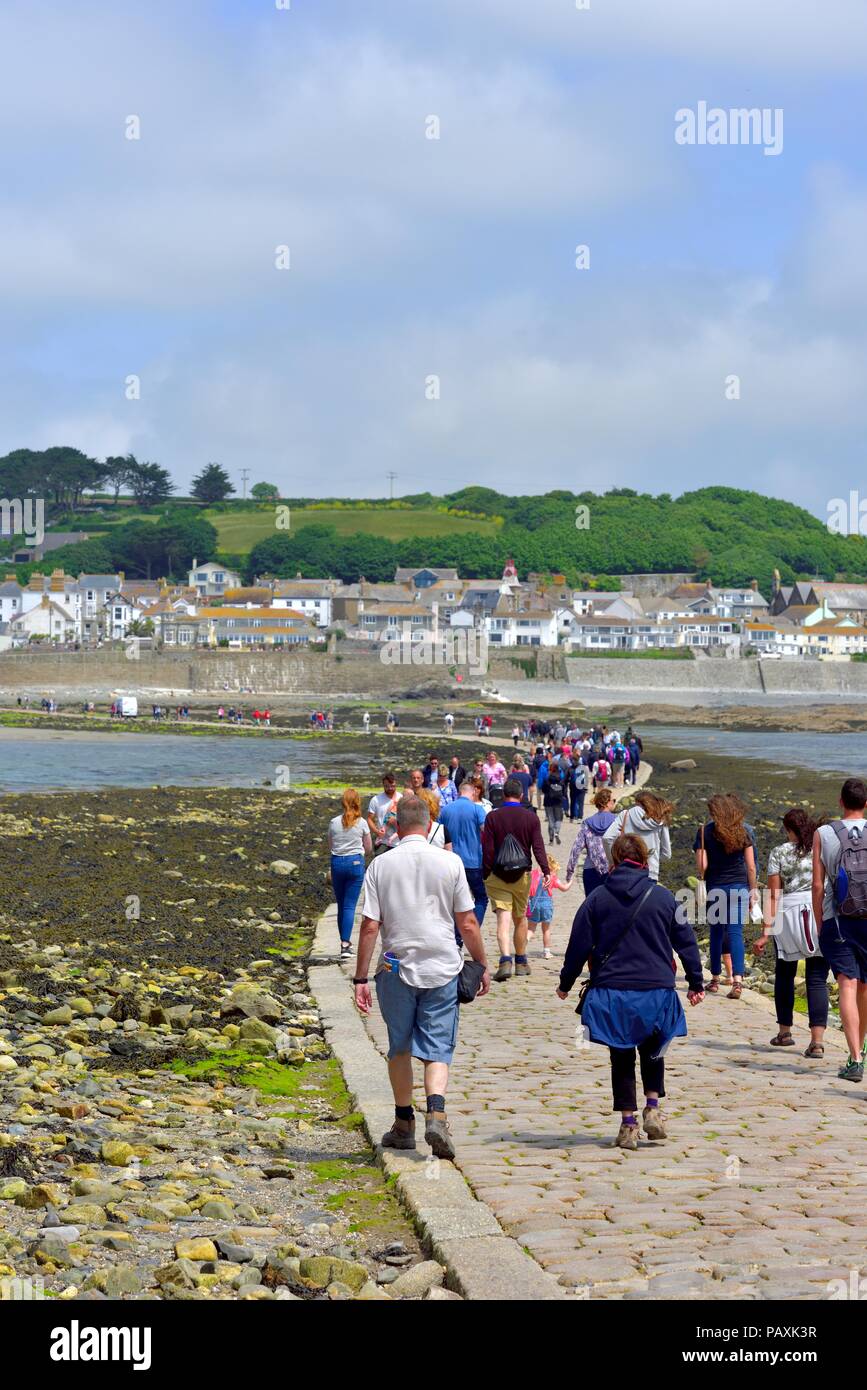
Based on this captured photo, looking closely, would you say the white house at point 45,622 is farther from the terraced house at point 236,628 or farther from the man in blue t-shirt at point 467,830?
the man in blue t-shirt at point 467,830

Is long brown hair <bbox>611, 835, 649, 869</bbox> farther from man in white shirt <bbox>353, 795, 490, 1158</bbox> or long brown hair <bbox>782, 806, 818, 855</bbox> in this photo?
long brown hair <bbox>782, 806, 818, 855</bbox>

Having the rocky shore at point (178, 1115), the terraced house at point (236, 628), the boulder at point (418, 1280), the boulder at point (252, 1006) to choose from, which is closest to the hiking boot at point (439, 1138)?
the rocky shore at point (178, 1115)

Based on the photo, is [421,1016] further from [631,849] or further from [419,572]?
[419,572]

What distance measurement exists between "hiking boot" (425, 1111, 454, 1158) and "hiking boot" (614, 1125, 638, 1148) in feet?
2.87

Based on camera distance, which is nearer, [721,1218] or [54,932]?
[721,1218]

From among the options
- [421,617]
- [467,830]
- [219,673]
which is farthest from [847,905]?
[421,617]

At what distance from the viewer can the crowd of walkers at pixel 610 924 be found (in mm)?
7402

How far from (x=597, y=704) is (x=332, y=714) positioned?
967 inches

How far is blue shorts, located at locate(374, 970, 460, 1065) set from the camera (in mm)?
7429

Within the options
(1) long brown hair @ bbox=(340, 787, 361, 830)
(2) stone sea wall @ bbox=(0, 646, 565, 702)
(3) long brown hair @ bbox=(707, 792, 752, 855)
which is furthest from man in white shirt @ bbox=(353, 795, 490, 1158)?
(2) stone sea wall @ bbox=(0, 646, 565, 702)

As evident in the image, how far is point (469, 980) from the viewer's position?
297 inches
